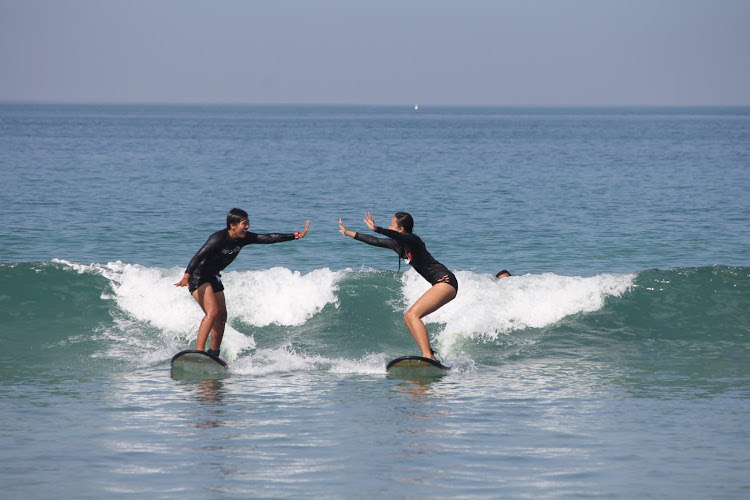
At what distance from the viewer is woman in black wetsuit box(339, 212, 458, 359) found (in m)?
10.6

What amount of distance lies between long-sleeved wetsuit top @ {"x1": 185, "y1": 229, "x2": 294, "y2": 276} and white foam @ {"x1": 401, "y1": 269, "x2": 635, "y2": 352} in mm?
3574

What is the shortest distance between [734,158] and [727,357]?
5122cm

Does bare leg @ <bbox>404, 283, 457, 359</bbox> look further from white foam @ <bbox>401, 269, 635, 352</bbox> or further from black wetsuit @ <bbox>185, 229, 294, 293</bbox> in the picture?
white foam @ <bbox>401, 269, 635, 352</bbox>

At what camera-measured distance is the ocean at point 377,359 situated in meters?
7.19

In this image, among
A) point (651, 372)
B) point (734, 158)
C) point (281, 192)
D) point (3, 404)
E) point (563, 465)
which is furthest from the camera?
point (734, 158)

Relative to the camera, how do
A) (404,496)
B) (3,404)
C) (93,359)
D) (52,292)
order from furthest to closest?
1. (52,292)
2. (93,359)
3. (3,404)
4. (404,496)

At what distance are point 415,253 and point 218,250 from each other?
7.80ft

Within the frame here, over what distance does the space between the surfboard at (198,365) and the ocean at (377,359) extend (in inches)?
8.3

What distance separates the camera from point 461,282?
50.0ft

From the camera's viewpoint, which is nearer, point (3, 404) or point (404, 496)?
point (404, 496)

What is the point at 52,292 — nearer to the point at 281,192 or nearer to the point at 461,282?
the point at 461,282

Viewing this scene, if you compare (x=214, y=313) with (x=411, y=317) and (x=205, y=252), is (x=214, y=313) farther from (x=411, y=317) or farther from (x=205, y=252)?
(x=411, y=317)

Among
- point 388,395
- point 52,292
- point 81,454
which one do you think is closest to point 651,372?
point 388,395

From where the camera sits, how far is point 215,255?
1066cm
